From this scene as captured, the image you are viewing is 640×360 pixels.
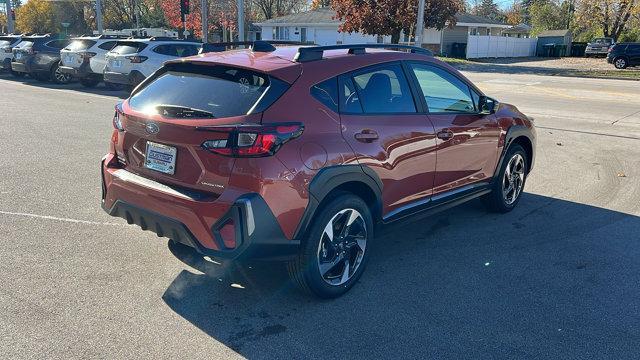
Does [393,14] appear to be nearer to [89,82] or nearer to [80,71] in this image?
[89,82]

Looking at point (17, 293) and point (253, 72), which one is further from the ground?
point (253, 72)

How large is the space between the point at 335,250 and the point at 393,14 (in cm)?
3017

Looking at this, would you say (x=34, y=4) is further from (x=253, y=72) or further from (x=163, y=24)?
(x=253, y=72)

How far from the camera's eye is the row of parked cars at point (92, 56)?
1487 centimetres

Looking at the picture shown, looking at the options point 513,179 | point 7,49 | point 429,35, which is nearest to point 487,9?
point 429,35

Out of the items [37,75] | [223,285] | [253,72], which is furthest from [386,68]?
[37,75]

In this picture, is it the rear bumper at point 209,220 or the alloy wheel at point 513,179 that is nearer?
the rear bumper at point 209,220

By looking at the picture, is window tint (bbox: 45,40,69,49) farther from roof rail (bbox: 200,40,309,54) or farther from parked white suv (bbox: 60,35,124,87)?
roof rail (bbox: 200,40,309,54)

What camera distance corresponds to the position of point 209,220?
3254mm

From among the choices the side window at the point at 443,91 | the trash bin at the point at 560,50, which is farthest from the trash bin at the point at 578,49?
the side window at the point at 443,91

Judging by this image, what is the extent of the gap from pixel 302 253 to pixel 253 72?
1.26 meters

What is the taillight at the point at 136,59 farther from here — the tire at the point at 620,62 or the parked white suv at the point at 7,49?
the tire at the point at 620,62

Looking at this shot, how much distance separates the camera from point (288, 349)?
10.5 feet

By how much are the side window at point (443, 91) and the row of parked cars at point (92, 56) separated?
10666 millimetres
